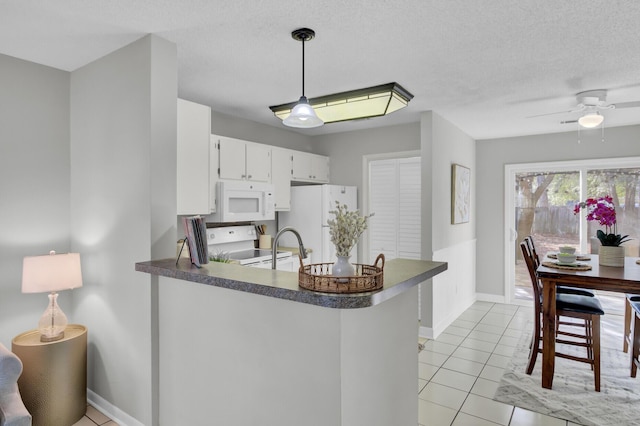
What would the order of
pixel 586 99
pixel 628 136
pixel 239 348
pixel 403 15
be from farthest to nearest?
pixel 628 136 < pixel 586 99 < pixel 403 15 < pixel 239 348

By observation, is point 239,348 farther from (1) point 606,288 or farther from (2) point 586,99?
(2) point 586,99

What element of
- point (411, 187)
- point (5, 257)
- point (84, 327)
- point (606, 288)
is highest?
point (411, 187)

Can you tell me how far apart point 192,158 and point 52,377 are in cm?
168

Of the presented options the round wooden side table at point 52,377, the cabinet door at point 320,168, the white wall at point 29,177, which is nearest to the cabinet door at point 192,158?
the white wall at point 29,177

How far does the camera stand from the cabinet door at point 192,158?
277cm

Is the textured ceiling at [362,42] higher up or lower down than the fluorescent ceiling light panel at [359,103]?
higher up

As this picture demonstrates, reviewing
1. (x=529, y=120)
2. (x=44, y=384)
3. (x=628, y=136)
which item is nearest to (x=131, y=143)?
(x=44, y=384)

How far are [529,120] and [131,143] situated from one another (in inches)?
167

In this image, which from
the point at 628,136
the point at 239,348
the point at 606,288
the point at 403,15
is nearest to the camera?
the point at 239,348

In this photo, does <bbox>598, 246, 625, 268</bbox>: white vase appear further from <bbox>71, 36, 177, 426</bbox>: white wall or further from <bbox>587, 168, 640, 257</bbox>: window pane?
<bbox>71, 36, 177, 426</bbox>: white wall

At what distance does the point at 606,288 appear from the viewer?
2791mm

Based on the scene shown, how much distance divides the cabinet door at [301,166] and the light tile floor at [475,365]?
2345mm

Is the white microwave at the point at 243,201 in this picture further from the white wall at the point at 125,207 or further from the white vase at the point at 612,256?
the white vase at the point at 612,256

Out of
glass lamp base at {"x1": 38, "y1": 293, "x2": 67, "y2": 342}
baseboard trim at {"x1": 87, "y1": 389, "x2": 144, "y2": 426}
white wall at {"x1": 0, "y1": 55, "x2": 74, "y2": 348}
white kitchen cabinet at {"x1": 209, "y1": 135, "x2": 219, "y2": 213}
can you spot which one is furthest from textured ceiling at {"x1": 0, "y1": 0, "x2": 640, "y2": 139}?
baseboard trim at {"x1": 87, "y1": 389, "x2": 144, "y2": 426}
